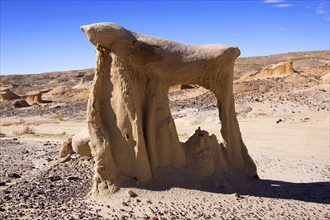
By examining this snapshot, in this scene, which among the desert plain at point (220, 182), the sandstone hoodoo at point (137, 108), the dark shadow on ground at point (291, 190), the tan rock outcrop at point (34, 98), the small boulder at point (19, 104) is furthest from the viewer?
the tan rock outcrop at point (34, 98)

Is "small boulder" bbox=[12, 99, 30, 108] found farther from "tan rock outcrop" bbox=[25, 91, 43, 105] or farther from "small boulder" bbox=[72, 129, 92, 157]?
"small boulder" bbox=[72, 129, 92, 157]

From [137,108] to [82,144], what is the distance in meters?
4.65

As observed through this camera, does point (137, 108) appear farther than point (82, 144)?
No

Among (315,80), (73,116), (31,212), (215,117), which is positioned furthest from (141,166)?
(315,80)

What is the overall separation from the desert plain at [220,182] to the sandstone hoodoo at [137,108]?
1.46 feet

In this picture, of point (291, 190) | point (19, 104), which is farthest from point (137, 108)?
point (19, 104)

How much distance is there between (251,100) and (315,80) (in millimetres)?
5293

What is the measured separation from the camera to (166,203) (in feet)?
24.3

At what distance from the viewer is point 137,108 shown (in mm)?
7828

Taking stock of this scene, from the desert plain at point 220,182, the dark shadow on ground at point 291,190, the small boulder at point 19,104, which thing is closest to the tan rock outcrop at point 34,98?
the small boulder at point 19,104

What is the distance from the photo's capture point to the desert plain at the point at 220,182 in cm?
734

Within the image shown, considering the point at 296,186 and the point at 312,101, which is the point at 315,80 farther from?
the point at 296,186

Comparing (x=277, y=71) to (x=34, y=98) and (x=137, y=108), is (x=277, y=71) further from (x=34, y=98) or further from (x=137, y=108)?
(x=137, y=108)

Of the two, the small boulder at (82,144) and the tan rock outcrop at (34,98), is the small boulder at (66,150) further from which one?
the tan rock outcrop at (34,98)
